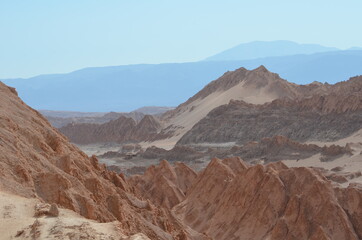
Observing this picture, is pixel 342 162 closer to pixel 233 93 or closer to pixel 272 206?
pixel 272 206

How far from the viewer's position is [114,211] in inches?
818

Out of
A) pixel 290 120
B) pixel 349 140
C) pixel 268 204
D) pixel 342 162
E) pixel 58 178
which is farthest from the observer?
pixel 290 120

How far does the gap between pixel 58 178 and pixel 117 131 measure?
9208 cm

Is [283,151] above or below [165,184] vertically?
below

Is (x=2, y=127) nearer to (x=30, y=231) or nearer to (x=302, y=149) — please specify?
(x=30, y=231)

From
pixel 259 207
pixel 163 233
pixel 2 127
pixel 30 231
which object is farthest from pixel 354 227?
pixel 30 231

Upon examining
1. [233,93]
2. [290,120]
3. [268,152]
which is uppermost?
[233,93]

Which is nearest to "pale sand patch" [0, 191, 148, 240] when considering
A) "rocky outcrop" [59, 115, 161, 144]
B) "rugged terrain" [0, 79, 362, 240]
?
"rugged terrain" [0, 79, 362, 240]

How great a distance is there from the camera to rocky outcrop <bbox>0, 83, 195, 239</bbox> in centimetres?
1812

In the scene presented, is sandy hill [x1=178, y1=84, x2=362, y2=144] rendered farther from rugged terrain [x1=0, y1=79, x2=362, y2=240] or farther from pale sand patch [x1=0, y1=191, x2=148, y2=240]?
pale sand patch [x1=0, y1=191, x2=148, y2=240]

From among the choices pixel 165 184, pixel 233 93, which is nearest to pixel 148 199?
pixel 165 184

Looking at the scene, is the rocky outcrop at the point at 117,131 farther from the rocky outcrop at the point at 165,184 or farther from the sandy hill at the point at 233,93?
the rocky outcrop at the point at 165,184

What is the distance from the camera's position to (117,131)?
11044 centimetres

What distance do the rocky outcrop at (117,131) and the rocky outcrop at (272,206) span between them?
65117 millimetres
